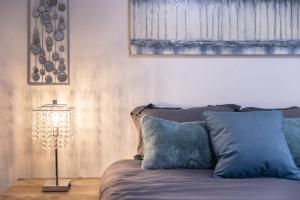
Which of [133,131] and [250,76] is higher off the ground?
[250,76]

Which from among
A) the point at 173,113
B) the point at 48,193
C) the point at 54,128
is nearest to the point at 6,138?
the point at 54,128

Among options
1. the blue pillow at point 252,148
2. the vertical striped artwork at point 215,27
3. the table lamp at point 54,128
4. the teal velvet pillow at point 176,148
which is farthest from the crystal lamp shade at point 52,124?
the blue pillow at point 252,148

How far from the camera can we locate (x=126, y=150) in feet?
9.25

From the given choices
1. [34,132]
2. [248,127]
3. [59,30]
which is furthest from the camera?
[59,30]

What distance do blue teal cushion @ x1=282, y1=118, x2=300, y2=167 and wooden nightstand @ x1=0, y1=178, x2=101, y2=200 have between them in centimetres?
112

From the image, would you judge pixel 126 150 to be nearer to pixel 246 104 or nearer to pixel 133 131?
pixel 133 131

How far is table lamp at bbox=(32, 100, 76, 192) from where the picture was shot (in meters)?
2.44

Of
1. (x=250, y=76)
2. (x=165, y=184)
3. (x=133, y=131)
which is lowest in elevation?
(x=165, y=184)

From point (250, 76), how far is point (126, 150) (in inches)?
39.2

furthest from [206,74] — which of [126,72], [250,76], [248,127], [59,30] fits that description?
[59,30]

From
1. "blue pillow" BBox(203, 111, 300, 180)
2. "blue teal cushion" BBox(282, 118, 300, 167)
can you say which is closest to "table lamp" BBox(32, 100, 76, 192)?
"blue pillow" BBox(203, 111, 300, 180)

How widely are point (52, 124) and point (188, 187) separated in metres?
0.97

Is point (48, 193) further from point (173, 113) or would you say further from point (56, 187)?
point (173, 113)

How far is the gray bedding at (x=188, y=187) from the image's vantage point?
1.75 meters
